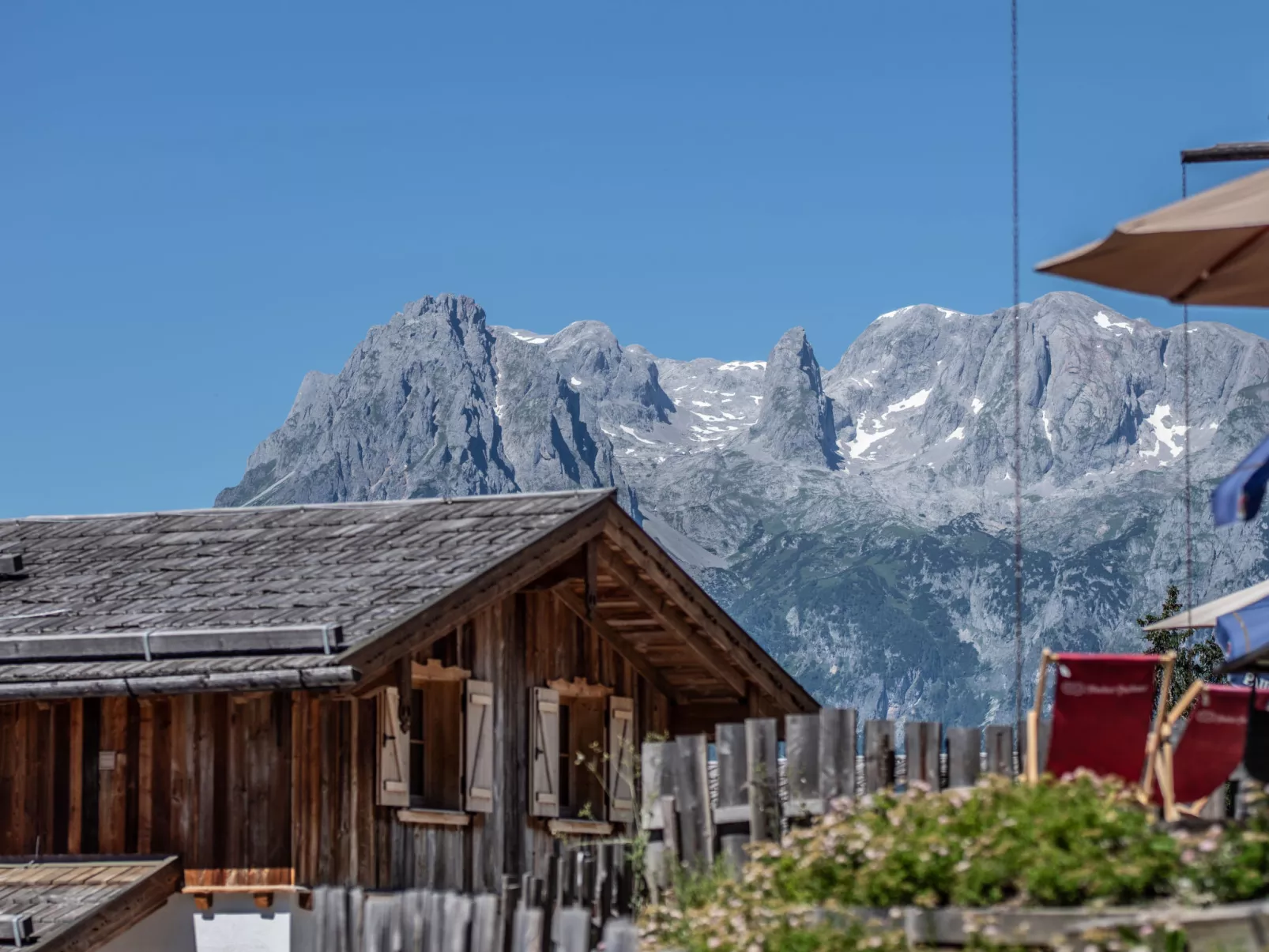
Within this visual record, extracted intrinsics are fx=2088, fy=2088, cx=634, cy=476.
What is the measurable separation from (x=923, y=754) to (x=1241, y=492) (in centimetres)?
225

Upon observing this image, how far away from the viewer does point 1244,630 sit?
13.9 metres

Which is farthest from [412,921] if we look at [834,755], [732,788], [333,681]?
[834,755]

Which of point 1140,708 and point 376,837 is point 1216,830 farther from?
point 376,837

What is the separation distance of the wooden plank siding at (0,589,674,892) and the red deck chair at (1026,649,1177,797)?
5.35 meters

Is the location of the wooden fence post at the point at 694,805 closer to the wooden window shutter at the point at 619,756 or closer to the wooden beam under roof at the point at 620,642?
the wooden beam under roof at the point at 620,642

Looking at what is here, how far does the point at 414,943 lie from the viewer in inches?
458

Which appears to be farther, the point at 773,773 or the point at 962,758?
the point at 773,773

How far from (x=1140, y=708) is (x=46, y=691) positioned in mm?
7187

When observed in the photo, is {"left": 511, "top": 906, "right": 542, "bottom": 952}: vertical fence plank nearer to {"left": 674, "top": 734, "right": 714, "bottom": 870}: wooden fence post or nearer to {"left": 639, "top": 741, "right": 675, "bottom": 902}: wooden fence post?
{"left": 639, "top": 741, "right": 675, "bottom": 902}: wooden fence post

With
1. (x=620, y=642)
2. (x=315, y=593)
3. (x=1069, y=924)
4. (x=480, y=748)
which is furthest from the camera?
(x=620, y=642)

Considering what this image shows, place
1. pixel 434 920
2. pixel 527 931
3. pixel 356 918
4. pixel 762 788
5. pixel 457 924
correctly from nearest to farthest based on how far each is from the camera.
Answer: pixel 762 788 → pixel 527 931 → pixel 457 924 → pixel 434 920 → pixel 356 918

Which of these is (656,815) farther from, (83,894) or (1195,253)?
(83,894)

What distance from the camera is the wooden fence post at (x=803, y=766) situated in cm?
1034

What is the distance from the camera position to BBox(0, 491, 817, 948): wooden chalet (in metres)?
13.6
